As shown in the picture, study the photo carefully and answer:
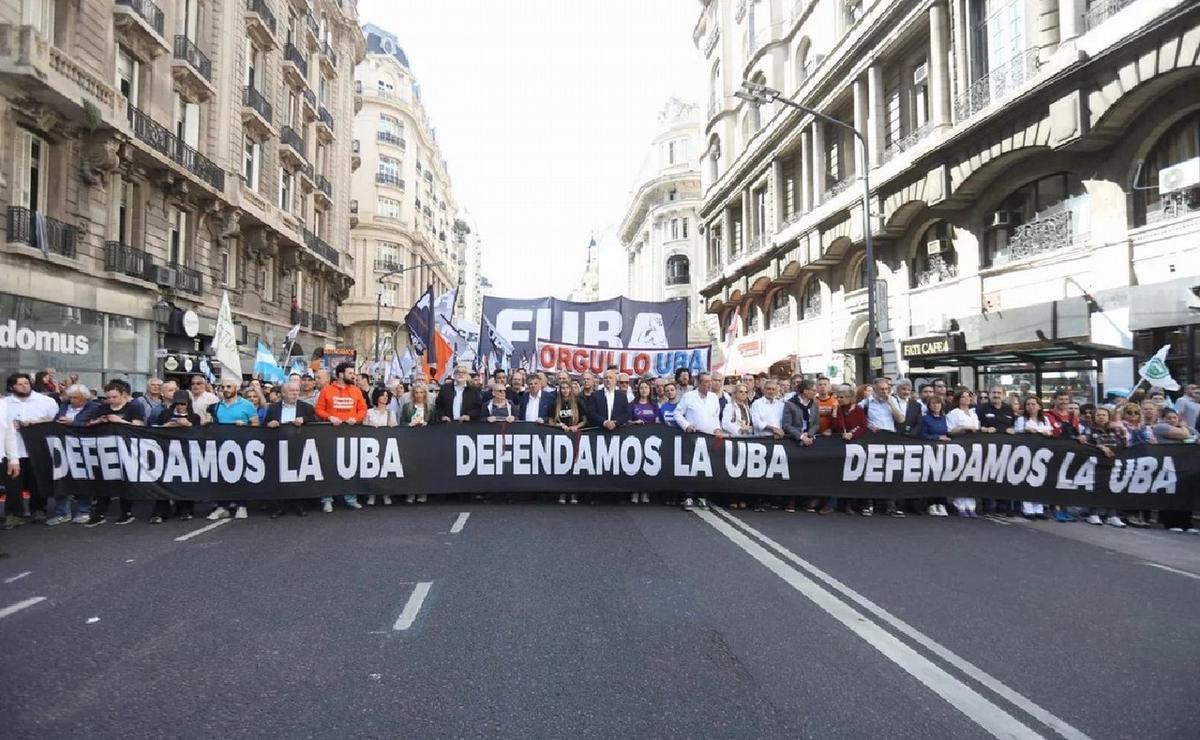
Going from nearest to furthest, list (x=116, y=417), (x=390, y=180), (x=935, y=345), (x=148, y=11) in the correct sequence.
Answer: (x=116, y=417), (x=935, y=345), (x=148, y=11), (x=390, y=180)

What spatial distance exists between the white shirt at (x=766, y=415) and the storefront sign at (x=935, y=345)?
33.4 feet

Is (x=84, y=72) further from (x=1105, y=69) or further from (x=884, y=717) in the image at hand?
(x=1105, y=69)

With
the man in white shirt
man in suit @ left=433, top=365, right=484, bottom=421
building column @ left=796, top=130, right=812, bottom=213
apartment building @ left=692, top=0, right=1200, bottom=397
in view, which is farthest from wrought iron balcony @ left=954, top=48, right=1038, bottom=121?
man in suit @ left=433, top=365, right=484, bottom=421

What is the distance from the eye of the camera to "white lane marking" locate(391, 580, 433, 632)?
473 centimetres

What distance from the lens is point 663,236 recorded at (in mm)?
73062

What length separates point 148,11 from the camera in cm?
2170

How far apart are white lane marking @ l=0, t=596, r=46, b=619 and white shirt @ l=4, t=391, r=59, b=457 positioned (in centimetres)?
433

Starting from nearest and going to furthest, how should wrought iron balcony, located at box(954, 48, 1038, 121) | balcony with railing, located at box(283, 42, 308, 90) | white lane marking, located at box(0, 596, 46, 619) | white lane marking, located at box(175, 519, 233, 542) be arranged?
white lane marking, located at box(0, 596, 46, 619)
white lane marking, located at box(175, 519, 233, 542)
wrought iron balcony, located at box(954, 48, 1038, 121)
balcony with railing, located at box(283, 42, 308, 90)

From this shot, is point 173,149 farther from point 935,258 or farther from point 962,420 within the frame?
point 935,258

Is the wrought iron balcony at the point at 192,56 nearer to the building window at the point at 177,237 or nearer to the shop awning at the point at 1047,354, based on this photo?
the building window at the point at 177,237

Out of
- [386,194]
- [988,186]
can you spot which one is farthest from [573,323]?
[386,194]

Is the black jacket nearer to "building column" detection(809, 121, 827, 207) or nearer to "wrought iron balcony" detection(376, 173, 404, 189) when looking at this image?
"building column" detection(809, 121, 827, 207)

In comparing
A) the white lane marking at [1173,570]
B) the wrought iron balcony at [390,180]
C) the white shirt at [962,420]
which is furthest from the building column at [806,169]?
the wrought iron balcony at [390,180]

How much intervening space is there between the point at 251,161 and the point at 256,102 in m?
2.36
